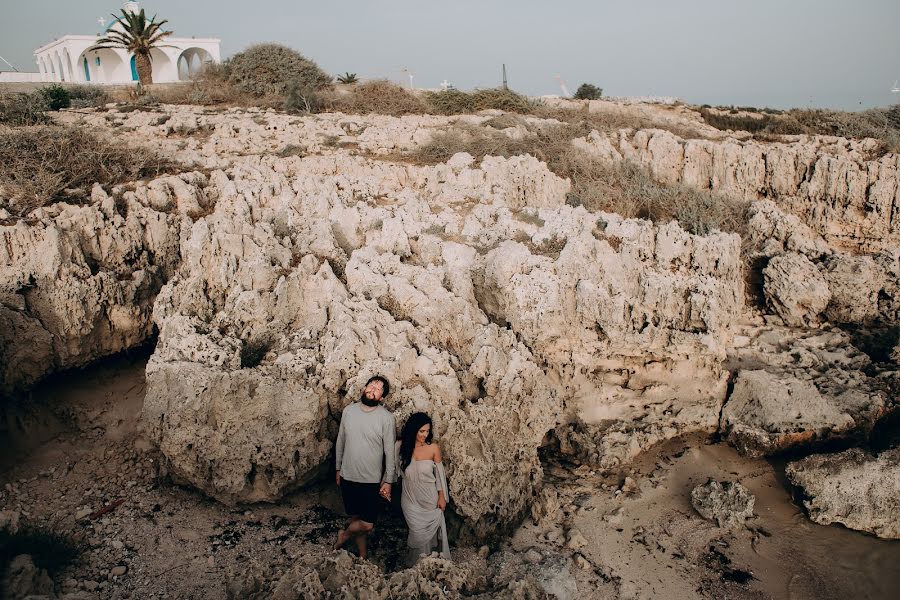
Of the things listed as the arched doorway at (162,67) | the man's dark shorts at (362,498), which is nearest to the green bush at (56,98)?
the man's dark shorts at (362,498)

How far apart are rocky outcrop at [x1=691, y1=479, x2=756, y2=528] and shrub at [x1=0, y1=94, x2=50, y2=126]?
34.8 feet

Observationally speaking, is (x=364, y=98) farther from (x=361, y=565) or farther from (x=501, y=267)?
(x=361, y=565)

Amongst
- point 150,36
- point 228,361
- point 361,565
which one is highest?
point 150,36

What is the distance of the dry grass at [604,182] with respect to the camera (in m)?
7.91

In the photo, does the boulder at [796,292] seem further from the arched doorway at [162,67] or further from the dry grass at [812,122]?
the arched doorway at [162,67]

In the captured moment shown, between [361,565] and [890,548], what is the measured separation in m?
4.88

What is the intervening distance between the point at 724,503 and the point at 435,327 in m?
3.30

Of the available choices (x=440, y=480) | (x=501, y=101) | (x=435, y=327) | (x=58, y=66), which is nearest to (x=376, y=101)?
(x=501, y=101)

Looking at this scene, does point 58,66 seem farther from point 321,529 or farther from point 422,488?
point 422,488

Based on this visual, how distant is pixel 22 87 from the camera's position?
14508 mm

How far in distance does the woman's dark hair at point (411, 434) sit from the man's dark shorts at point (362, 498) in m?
0.31

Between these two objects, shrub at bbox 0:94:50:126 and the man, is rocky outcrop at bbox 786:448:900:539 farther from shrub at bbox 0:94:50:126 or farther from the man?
shrub at bbox 0:94:50:126

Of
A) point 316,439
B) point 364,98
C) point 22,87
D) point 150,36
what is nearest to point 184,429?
point 316,439

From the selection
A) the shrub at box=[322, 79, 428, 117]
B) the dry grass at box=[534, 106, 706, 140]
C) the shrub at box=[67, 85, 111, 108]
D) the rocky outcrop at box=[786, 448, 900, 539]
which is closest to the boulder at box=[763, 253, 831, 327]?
the rocky outcrop at box=[786, 448, 900, 539]
